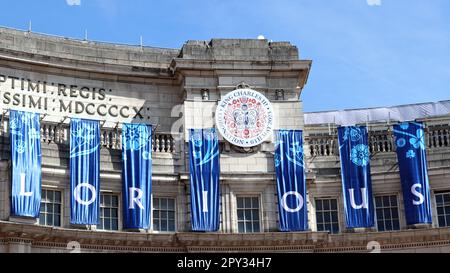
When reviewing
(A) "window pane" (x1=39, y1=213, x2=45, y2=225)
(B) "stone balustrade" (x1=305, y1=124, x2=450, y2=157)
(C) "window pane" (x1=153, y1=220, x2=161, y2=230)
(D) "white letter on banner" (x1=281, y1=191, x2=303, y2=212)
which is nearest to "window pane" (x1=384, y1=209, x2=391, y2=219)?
(B) "stone balustrade" (x1=305, y1=124, x2=450, y2=157)

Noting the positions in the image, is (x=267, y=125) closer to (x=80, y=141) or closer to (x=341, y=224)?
(x=341, y=224)

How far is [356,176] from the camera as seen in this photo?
137ft

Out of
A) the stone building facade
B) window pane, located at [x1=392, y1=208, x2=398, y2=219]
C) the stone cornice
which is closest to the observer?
the stone cornice

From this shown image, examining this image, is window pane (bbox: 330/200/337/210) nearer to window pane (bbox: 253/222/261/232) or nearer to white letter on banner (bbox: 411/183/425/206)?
white letter on banner (bbox: 411/183/425/206)

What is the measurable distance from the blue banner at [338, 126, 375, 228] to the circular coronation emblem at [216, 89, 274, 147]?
325 centimetres

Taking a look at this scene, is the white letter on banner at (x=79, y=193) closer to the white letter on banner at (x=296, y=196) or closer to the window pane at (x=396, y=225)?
the white letter on banner at (x=296, y=196)

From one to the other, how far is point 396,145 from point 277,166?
5.15 metres

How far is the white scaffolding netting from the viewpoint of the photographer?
51719 millimetres

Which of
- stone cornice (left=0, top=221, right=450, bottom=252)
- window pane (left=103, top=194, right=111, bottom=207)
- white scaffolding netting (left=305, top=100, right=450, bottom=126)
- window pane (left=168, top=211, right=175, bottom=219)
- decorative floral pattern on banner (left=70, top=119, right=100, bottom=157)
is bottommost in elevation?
stone cornice (left=0, top=221, right=450, bottom=252)

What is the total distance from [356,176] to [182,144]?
291 inches

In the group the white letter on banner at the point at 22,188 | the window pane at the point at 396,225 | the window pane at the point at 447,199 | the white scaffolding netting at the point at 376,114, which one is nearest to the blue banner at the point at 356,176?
the window pane at the point at 396,225

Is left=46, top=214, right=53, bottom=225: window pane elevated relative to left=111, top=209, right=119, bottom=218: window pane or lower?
lower

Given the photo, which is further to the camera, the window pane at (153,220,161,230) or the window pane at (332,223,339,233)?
the window pane at (332,223,339,233)

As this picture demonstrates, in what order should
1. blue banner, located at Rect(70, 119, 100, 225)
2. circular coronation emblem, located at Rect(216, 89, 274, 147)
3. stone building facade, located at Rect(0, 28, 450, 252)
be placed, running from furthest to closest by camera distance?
1. circular coronation emblem, located at Rect(216, 89, 274, 147)
2. stone building facade, located at Rect(0, 28, 450, 252)
3. blue banner, located at Rect(70, 119, 100, 225)
